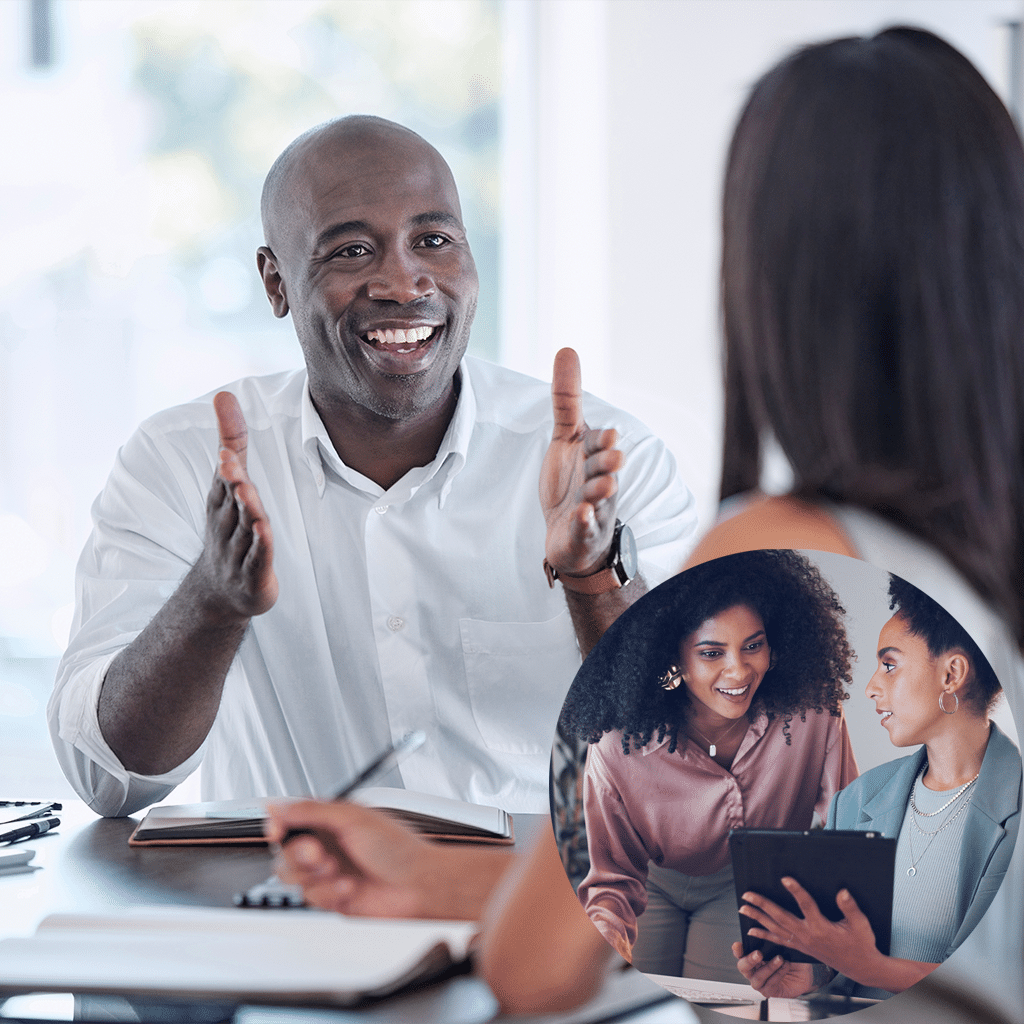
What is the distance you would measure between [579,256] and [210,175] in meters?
0.98

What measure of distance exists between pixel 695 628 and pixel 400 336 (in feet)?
3.36

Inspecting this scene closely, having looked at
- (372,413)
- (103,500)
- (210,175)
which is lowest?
(103,500)

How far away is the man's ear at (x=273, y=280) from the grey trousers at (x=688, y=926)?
1282 mm

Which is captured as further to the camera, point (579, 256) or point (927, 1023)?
point (579, 256)

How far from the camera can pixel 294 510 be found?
1472mm

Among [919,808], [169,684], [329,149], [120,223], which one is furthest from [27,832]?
[120,223]

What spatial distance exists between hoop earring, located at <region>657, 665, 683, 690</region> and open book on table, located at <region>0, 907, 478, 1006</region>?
0.63 ft

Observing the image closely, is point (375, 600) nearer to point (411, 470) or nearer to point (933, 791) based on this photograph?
point (411, 470)

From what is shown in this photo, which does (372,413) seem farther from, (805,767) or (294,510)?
(805,767)

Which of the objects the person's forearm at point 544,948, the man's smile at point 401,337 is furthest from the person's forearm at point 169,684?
the person's forearm at point 544,948

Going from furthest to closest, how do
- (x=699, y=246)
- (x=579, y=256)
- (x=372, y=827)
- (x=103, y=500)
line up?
(x=579, y=256), (x=699, y=246), (x=103, y=500), (x=372, y=827)

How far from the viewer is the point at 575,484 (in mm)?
876

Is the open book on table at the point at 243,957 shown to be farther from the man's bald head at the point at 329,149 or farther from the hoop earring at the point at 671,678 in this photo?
the man's bald head at the point at 329,149

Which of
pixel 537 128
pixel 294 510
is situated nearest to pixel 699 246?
pixel 537 128
